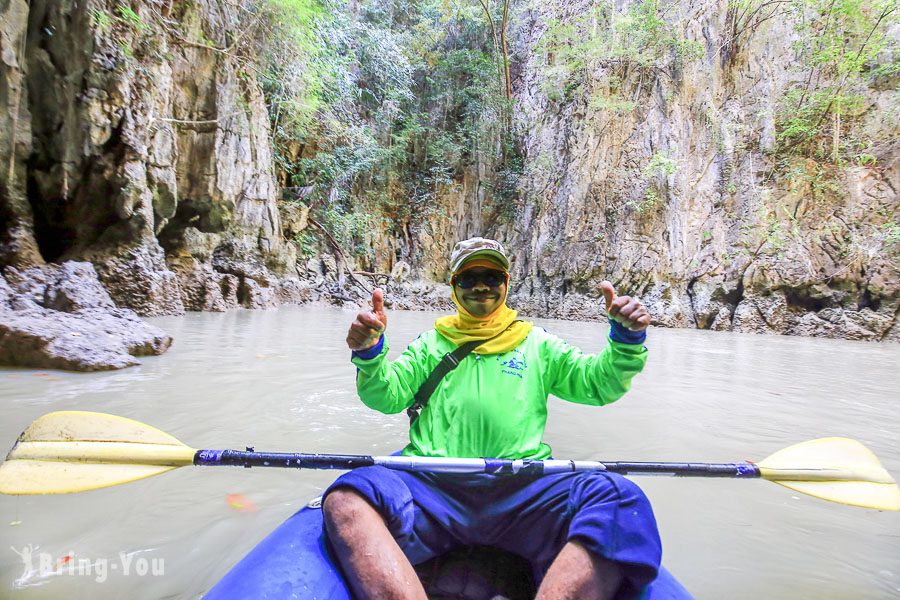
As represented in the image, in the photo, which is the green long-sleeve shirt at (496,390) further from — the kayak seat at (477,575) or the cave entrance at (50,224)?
the cave entrance at (50,224)

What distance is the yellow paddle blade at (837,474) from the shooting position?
1319 mm

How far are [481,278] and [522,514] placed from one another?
730mm

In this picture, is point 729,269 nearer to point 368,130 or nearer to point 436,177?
point 436,177

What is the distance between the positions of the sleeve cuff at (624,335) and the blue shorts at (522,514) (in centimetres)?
41

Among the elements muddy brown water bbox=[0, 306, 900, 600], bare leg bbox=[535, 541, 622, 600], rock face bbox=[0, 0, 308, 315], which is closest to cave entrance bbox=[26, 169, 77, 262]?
rock face bbox=[0, 0, 308, 315]

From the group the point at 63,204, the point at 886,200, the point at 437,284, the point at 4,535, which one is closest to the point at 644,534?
the point at 4,535

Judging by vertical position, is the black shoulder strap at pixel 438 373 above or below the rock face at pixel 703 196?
below

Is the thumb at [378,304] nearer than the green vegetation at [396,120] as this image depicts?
Yes

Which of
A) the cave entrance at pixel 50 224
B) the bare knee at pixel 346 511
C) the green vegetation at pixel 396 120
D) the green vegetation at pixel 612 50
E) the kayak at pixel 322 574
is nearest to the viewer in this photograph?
the kayak at pixel 322 574

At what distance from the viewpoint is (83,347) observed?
125 inches

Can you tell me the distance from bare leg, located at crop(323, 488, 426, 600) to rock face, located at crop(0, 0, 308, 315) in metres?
6.16

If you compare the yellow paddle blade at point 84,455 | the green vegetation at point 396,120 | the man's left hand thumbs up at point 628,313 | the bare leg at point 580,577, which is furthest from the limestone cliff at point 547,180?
the bare leg at point 580,577

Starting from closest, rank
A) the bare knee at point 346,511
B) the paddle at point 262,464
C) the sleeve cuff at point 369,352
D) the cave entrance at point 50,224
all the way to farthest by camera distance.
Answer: the bare knee at point 346,511 → the paddle at point 262,464 → the sleeve cuff at point 369,352 → the cave entrance at point 50,224

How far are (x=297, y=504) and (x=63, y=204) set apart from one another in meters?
7.15
